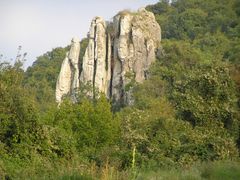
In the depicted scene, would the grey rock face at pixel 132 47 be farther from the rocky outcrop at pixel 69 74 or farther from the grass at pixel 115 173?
the grass at pixel 115 173

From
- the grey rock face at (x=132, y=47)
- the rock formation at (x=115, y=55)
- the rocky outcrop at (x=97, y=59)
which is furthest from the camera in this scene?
the rocky outcrop at (x=97, y=59)

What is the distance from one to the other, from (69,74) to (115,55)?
8.32 m

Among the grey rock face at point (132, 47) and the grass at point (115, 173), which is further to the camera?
the grey rock face at point (132, 47)

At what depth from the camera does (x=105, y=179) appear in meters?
9.19

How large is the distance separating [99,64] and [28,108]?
58.7 metres

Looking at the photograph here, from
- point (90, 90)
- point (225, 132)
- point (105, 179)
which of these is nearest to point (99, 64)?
point (90, 90)

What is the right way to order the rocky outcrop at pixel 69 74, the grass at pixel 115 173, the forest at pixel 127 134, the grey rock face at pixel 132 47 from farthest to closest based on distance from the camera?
the rocky outcrop at pixel 69 74, the grey rock face at pixel 132 47, the forest at pixel 127 134, the grass at pixel 115 173

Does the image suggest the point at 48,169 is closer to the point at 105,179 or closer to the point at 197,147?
the point at 105,179

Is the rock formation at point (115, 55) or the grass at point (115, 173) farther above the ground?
the rock formation at point (115, 55)

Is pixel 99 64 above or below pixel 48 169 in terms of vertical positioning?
above

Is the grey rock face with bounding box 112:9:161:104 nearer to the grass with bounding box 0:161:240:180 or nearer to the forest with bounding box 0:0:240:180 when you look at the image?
the forest with bounding box 0:0:240:180

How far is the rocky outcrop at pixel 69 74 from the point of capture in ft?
243

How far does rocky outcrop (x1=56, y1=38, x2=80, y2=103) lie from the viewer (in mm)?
74175

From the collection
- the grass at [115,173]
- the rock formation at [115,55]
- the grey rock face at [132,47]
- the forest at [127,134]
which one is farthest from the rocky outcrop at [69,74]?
the grass at [115,173]
